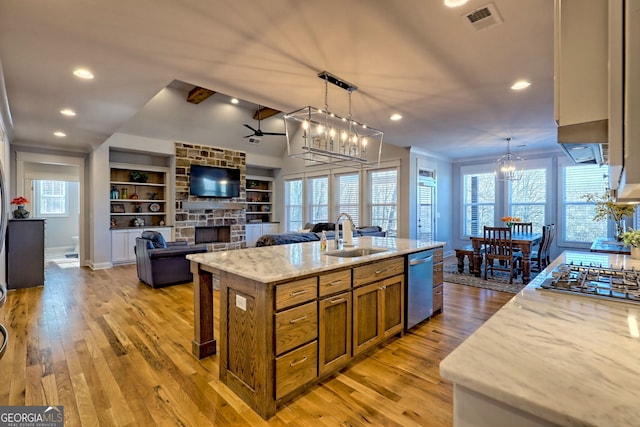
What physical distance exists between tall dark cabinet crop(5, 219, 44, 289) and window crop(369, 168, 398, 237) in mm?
6483

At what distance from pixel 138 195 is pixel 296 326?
7147 mm

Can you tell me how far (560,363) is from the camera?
792 mm

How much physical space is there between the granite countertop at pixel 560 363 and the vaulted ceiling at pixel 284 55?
194cm

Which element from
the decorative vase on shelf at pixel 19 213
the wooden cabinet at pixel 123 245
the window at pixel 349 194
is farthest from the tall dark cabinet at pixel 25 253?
the window at pixel 349 194

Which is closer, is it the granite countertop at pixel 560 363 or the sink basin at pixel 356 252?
the granite countertop at pixel 560 363

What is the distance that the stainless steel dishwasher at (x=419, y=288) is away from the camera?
10.1ft

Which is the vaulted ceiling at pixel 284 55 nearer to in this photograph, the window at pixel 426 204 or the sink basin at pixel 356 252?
the sink basin at pixel 356 252

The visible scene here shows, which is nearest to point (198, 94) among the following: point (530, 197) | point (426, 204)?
point (426, 204)

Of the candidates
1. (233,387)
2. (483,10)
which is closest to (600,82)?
(483,10)

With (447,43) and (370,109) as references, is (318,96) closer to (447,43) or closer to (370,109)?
(370,109)

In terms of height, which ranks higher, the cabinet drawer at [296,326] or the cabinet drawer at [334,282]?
the cabinet drawer at [334,282]

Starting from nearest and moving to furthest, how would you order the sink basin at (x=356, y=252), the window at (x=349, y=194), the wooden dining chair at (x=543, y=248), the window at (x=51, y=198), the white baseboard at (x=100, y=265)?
the sink basin at (x=356, y=252) < the wooden dining chair at (x=543, y=248) < the white baseboard at (x=100, y=265) < the window at (x=349, y=194) < the window at (x=51, y=198)

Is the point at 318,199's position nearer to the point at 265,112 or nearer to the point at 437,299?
the point at 265,112

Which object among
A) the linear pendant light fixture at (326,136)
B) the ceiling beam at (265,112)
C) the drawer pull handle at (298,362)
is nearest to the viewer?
the drawer pull handle at (298,362)
